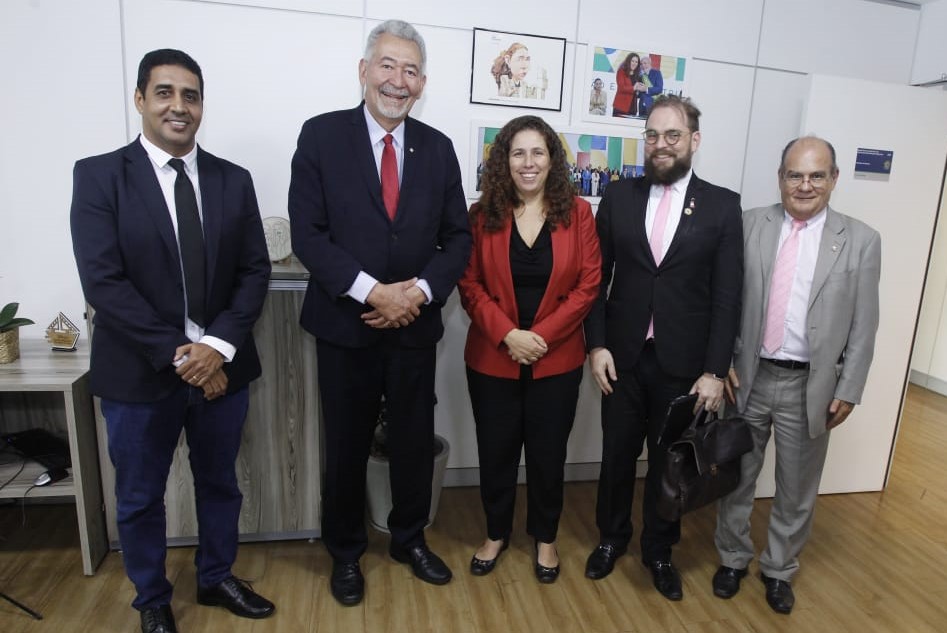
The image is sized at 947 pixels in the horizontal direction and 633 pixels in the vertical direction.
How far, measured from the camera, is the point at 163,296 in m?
1.82

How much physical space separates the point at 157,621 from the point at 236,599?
25 centimetres

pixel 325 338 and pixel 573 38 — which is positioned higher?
pixel 573 38

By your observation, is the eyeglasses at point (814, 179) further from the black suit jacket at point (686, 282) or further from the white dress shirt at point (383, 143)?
the white dress shirt at point (383, 143)

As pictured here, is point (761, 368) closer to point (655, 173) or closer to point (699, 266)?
point (699, 266)

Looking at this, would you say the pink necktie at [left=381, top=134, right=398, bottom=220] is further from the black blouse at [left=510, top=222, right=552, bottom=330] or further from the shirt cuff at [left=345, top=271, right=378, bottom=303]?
the black blouse at [left=510, top=222, right=552, bottom=330]

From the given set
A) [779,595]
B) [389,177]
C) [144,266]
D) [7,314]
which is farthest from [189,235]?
[779,595]

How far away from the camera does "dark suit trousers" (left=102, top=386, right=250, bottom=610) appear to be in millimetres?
1848

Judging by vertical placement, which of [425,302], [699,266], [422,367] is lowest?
[422,367]

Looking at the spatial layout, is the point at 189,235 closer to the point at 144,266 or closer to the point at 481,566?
the point at 144,266

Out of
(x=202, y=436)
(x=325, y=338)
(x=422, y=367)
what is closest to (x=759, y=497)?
(x=422, y=367)

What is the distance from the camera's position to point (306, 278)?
231 centimetres

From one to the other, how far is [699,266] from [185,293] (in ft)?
5.54

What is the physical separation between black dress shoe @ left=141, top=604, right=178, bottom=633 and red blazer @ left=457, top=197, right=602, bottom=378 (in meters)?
1.31

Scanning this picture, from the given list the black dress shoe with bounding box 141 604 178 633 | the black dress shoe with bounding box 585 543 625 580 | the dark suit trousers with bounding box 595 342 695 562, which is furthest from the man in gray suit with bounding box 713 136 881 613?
the black dress shoe with bounding box 141 604 178 633
